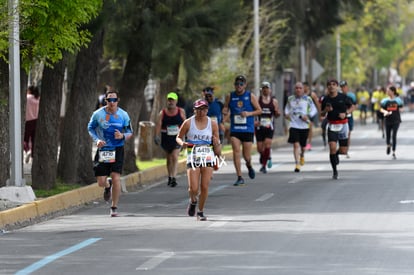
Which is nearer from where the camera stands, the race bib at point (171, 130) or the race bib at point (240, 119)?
the race bib at point (240, 119)

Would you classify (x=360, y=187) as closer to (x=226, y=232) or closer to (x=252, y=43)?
(x=226, y=232)

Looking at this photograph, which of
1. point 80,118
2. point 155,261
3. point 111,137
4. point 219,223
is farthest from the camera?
point 80,118

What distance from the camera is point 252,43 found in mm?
42781

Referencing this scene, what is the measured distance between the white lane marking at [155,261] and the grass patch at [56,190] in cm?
736

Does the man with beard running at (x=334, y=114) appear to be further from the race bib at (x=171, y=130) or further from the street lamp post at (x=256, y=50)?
the street lamp post at (x=256, y=50)

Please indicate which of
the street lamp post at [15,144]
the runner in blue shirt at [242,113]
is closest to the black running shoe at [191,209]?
the street lamp post at [15,144]

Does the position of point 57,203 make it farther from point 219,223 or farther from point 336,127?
point 336,127

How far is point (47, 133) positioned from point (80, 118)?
1.51 m

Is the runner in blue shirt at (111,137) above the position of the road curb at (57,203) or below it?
above

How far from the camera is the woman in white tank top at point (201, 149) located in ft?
55.8

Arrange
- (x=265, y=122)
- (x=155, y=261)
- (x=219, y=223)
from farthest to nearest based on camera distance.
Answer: (x=265, y=122) → (x=219, y=223) → (x=155, y=261)

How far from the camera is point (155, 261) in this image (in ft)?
41.7

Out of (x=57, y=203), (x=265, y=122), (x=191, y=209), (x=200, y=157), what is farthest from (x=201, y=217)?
(x=265, y=122)

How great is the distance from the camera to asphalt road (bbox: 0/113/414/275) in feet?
40.5
